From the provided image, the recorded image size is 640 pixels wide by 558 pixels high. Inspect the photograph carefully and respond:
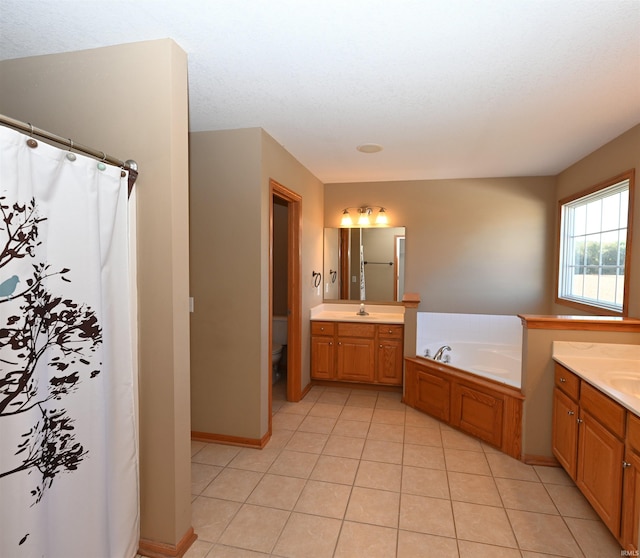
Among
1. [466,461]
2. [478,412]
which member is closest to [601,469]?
[466,461]

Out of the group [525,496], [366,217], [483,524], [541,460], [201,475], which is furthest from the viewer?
[366,217]

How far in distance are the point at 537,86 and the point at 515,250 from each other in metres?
2.49

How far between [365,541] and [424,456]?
101 centimetres

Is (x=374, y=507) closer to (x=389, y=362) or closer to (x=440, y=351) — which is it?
(x=389, y=362)

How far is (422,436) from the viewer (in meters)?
3.13

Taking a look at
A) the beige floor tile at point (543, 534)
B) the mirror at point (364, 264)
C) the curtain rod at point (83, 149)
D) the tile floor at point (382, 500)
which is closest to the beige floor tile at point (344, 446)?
the tile floor at point (382, 500)

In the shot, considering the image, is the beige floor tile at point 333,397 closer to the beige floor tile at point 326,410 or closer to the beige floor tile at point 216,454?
the beige floor tile at point 326,410

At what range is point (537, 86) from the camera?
2141mm

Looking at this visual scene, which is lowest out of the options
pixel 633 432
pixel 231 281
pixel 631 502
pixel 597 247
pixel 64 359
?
pixel 631 502

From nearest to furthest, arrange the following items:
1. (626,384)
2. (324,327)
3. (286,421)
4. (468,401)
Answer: (626,384)
(468,401)
(286,421)
(324,327)

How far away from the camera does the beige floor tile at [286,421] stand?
10.8ft

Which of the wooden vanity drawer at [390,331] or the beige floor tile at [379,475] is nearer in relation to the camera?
the beige floor tile at [379,475]

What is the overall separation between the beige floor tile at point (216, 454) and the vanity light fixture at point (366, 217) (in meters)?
2.85

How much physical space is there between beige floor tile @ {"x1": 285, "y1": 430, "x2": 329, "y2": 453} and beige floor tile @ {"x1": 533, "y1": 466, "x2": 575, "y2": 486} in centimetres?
150
